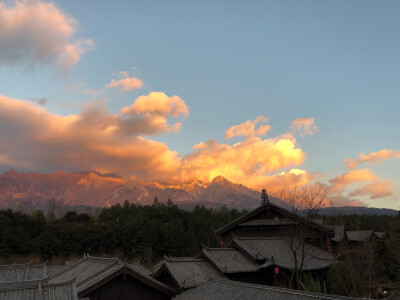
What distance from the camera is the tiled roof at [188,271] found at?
18172 mm

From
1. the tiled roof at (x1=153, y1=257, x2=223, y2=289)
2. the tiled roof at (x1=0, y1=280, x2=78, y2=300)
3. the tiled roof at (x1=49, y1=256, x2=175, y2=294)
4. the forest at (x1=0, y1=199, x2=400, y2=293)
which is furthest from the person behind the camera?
the forest at (x1=0, y1=199, x2=400, y2=293)

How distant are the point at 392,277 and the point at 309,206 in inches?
585

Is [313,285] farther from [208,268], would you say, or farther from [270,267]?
[208,268]

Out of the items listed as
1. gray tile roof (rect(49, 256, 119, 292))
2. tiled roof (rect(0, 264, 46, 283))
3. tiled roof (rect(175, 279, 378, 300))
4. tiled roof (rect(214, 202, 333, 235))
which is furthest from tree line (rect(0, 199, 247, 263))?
tiled roof (rect(175, 279, 378, 300))

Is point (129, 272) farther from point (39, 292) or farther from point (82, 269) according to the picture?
point (82, 269)

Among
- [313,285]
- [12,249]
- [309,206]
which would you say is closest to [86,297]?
[313,285]

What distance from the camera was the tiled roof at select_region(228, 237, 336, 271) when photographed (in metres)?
19.7

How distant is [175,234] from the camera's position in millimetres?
53812

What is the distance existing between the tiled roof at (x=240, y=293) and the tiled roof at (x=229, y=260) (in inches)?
92.3

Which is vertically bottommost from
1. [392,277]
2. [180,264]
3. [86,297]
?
[392,277]

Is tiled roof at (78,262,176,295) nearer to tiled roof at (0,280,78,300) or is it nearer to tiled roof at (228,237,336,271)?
tiled roof at (0,280,78,300)

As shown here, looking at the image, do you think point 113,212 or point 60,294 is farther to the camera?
point 113,212

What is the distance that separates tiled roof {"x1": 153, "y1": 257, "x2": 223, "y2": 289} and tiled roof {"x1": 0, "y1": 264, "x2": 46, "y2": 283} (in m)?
13.4

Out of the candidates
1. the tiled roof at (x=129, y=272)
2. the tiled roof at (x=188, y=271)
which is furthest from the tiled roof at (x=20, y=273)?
the tiled roof at (x=188, y=271)
